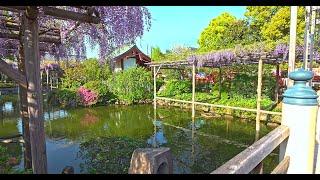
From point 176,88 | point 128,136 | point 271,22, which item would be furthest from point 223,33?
point 128,136

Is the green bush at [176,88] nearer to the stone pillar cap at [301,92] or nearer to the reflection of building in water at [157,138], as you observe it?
the reflection of building in water at [157,138]

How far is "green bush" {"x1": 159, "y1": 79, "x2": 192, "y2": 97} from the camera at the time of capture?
19.6 meters

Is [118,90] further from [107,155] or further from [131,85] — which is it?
[107,155]

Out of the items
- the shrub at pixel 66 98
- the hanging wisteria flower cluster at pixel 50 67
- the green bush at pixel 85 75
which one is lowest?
the shrub at pixel 66 98

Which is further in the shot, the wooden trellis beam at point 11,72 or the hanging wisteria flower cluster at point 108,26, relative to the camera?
the hanging wisteria flower cluster at point 108,26

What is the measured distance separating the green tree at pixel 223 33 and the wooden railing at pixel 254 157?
20.8 metres

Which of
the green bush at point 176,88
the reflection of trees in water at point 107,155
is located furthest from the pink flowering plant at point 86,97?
the reflection of trees in water at point 107,155

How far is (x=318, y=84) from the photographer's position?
14.6 meters

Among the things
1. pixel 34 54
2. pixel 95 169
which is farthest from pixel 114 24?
pixel 95 169

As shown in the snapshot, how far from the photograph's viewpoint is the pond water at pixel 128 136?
24.5 feet

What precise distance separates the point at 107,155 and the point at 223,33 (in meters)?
20.7

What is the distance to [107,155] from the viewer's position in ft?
24.1

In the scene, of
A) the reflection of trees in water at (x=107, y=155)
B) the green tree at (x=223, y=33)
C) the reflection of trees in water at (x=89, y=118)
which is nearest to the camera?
the reflection of trees in water at (x=107, y=155)

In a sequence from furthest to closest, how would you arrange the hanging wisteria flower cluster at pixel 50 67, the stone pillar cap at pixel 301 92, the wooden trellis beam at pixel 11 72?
1. the hanging wisteria flower cluster at pixel 50 67
2. the wooden trellis beam at pixel 11 72
3. the stone pillar cap at pixel 301 92
